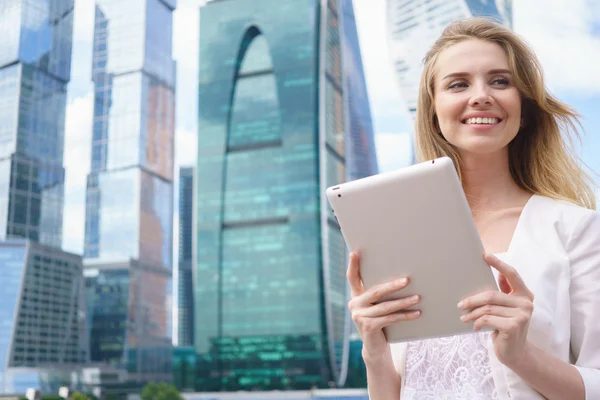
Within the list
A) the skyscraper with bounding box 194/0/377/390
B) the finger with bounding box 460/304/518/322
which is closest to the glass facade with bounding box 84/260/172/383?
the skyscraper with bounding box 194/0/377/390

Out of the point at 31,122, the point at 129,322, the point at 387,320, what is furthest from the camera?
the point at 129,322

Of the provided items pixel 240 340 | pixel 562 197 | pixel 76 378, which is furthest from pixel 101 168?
pixel 562 197

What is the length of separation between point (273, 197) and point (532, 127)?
4964 cm

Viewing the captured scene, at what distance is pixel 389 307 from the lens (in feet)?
3.57

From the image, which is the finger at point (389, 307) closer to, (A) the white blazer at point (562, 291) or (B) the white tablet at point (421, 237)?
(B) the white tablet at point (421, 237)

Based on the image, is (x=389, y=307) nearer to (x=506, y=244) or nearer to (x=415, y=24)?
(x=506, y=244)

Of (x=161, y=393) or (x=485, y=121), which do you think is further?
(x=161, y=393)

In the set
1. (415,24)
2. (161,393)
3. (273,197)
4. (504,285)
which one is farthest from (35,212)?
(504,285)

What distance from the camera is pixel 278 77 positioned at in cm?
5150

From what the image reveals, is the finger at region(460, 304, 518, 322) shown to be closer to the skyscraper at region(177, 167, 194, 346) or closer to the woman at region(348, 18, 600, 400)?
the woman at region(348, 18, 600, 400)

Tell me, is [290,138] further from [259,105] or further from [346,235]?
[346,235]

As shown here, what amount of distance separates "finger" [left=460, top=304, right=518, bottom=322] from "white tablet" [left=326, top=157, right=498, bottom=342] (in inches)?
1.1

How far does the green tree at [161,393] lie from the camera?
46.4 m

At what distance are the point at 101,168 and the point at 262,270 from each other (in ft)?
69.6
